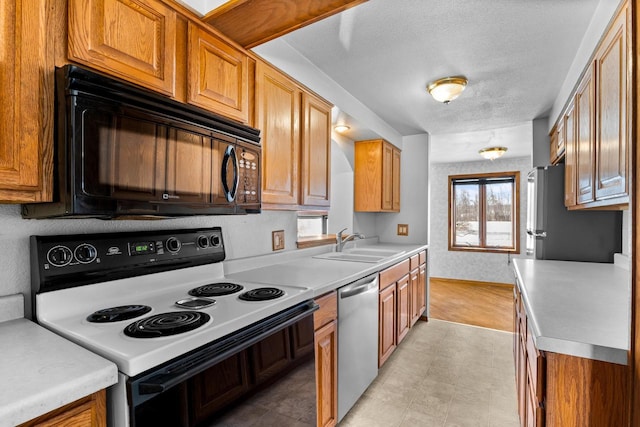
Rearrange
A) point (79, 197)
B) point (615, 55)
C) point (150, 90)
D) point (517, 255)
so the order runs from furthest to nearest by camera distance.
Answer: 1. point (517, 255)
2. point (615, 55)
3. point (150, 90)
4. point (79, 197)

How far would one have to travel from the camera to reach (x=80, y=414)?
27.0 inches

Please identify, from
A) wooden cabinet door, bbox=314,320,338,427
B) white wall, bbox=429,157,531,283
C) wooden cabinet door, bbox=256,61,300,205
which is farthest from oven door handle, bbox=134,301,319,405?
white wall, bbox=429,157,531,283

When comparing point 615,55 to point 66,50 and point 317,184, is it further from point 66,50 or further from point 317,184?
point 66,50

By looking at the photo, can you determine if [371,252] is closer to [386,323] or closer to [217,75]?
[386,323]

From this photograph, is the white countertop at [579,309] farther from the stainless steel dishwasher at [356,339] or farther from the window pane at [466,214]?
the window pane at [466,214]

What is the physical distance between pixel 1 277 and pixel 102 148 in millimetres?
537

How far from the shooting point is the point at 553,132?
298 centimetres

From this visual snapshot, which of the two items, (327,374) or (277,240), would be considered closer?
(327,374)

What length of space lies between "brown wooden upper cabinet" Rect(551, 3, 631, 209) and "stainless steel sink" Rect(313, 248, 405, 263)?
131 cm

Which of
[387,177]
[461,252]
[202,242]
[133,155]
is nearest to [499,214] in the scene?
[461,252]

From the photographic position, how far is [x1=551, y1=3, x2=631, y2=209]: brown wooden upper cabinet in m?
1.18

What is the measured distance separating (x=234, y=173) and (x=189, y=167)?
221 millimetres

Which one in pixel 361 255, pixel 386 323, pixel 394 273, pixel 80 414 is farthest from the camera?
pixel 361 255

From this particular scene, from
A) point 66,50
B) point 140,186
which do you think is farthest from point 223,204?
point 66,50
